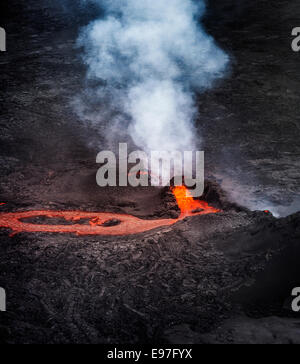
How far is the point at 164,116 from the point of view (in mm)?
10562

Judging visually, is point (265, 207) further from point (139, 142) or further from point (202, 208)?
point (139, 142)

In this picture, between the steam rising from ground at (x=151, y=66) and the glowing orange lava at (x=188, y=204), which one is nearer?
the glowing orange lava at (x=188, y=204)

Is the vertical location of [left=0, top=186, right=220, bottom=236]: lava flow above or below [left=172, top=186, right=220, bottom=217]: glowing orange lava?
below

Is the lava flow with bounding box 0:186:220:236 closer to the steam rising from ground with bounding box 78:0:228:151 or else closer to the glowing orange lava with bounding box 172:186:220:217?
the glowing orange lava with bounding box 172:186:220:217

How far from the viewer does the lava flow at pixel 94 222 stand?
21.1 feet

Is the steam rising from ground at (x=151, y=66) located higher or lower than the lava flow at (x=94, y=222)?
higher

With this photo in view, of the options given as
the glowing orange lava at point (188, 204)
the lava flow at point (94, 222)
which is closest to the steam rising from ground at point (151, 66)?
the glowing orange lava at point (188, 204)

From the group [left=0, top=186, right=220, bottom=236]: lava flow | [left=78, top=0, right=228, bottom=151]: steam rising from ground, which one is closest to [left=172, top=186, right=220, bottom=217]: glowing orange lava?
[left=0, top=186, right=220, bottom=236]: lava flow

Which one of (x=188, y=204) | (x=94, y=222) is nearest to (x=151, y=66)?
(x=188, y=204)

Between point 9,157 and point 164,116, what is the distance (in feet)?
14.6

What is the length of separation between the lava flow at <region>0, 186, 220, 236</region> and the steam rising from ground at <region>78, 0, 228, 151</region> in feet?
10.7

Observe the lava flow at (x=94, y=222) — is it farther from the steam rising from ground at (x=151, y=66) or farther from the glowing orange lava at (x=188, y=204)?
the steam rising from ground at (x=151, y=66)

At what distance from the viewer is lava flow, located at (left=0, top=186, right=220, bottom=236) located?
6.42m

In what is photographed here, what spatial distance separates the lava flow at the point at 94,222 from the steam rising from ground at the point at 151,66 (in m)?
3.26
